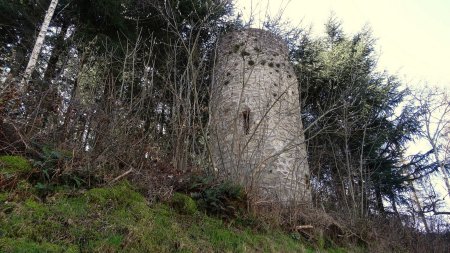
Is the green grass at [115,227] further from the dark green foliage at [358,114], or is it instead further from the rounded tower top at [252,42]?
the dark green foliage at [358,114]

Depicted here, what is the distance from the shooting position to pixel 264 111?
7.29 metres

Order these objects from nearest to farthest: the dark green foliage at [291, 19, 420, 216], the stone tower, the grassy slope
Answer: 1. the grassy slope
2. the stone tower
3. the dark green foliage at [291, 19, 420, 216]

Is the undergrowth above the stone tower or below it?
below

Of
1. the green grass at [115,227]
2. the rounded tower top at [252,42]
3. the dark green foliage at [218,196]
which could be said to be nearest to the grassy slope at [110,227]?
the green grass at [115,227]

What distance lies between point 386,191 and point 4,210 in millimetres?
10812

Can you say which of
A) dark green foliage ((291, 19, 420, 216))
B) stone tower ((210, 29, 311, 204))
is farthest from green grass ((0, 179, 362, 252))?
dark green foliage ((291, 19, 420, 216))

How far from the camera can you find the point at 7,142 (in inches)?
155

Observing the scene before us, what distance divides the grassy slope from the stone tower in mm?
1693

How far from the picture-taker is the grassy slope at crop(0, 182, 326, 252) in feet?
9.52

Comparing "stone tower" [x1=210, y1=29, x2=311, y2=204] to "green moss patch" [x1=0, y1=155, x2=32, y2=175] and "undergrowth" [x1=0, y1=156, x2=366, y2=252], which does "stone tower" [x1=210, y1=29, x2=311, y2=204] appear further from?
"green moss patch" [x1=0, y1=155, x2=32, y2=175]

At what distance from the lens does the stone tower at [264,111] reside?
660cm

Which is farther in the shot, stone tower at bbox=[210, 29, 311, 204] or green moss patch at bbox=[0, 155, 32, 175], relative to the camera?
stone tower at bbox=[210, 29, 311, 204]

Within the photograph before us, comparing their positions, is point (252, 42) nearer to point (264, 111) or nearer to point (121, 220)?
point (264, 111)

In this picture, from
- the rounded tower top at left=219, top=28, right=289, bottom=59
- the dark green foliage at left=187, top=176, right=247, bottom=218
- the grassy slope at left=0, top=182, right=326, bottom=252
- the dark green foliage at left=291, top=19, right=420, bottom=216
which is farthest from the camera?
the dark green foliage at left=291, top=19, right=420, bottom=216
